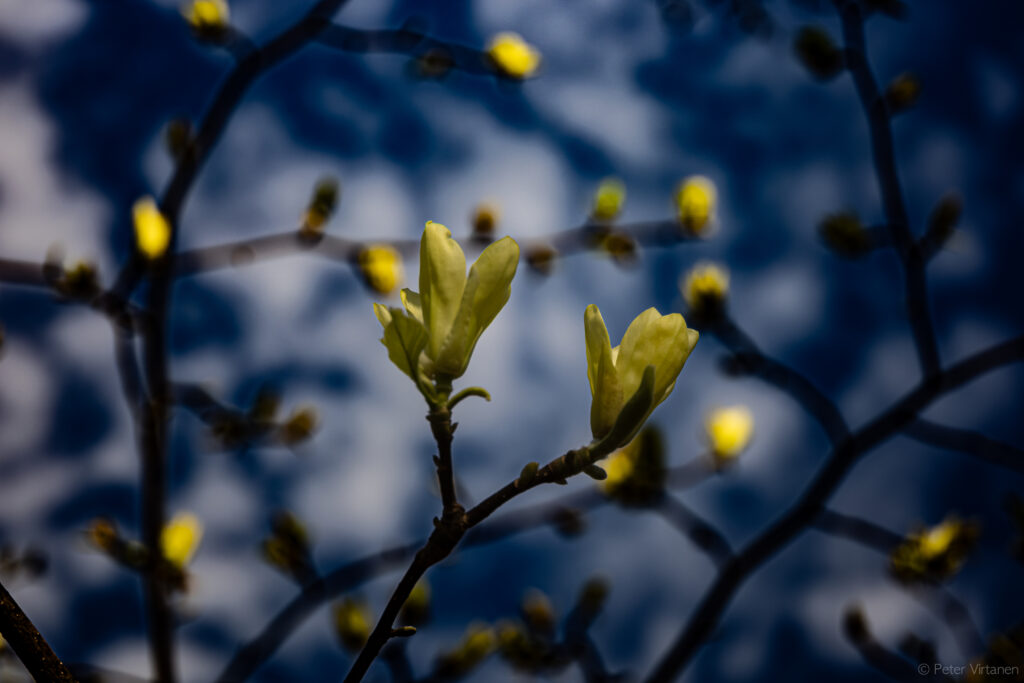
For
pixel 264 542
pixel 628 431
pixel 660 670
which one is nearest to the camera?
pixel 628 431

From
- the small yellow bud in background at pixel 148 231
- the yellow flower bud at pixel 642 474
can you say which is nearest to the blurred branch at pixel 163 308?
the small yellow bud in background at pixel 148 231

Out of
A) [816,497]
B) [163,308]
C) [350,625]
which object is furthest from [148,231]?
[816,497]

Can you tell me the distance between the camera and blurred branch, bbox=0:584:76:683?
0.38 m

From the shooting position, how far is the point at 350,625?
146 centimetres

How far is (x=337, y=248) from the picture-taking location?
1.83 metres

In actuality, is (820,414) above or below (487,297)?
below

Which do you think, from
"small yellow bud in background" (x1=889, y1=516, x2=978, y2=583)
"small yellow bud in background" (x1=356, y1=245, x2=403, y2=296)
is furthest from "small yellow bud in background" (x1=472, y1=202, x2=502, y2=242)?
"small yellow bud in background" (x1=889, y1=516, x2=978, y2=583)

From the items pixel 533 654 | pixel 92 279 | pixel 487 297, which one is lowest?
pixel 533 654

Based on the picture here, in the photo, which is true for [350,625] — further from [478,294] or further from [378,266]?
[478,294]

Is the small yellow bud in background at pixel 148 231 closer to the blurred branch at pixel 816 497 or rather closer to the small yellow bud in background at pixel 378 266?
the small yellow bud in background at pixel 378 266

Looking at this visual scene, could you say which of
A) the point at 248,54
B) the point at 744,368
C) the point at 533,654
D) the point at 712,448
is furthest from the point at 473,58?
the point at 533,654

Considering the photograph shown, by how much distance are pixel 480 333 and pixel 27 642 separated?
362 millimetres

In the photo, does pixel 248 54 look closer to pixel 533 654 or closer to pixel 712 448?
pixel 712 448

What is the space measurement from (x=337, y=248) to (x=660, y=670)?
1370mm
